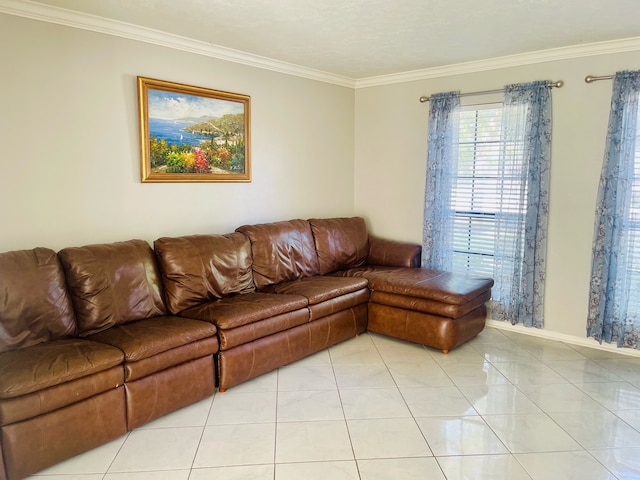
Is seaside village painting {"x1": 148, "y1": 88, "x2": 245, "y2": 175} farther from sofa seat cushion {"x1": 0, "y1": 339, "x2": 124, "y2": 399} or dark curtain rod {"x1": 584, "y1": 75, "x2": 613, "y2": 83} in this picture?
dark curtain rod {"x1": 584, "y1": 75, "x2": 613, "y2": 83}

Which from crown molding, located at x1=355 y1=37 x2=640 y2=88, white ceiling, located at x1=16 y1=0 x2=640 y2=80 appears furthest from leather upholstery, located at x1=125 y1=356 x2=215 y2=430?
crown molding, located at x1=355 y1=37 x2=640 y2=88

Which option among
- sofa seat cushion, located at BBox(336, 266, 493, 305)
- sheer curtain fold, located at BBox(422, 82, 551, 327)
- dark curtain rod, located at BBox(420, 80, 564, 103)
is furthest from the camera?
sheer curtain fold, located at BBox(422, 82, 551, 327)

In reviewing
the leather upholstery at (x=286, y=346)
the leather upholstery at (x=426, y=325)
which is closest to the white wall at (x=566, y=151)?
the leather upholstery at (x=426, y=325)

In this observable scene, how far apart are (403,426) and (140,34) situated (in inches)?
126

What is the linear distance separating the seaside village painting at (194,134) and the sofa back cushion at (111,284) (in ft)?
2.58

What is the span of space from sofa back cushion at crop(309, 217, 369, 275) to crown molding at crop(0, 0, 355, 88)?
1.50m

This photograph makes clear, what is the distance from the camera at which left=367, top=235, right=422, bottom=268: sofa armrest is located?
4.64 meters

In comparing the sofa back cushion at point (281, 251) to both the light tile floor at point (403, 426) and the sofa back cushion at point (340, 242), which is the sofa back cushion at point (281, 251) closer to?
the sofa back cushion at point (340, 242)

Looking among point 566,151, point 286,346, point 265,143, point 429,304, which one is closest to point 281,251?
point 286,346

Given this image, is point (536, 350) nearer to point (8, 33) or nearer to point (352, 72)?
point (352, 72)

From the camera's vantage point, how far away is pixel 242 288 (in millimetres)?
3631

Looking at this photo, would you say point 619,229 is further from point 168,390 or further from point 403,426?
point 168,390

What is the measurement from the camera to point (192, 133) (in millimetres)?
3707

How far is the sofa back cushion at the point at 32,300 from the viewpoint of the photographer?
97.3 inches
